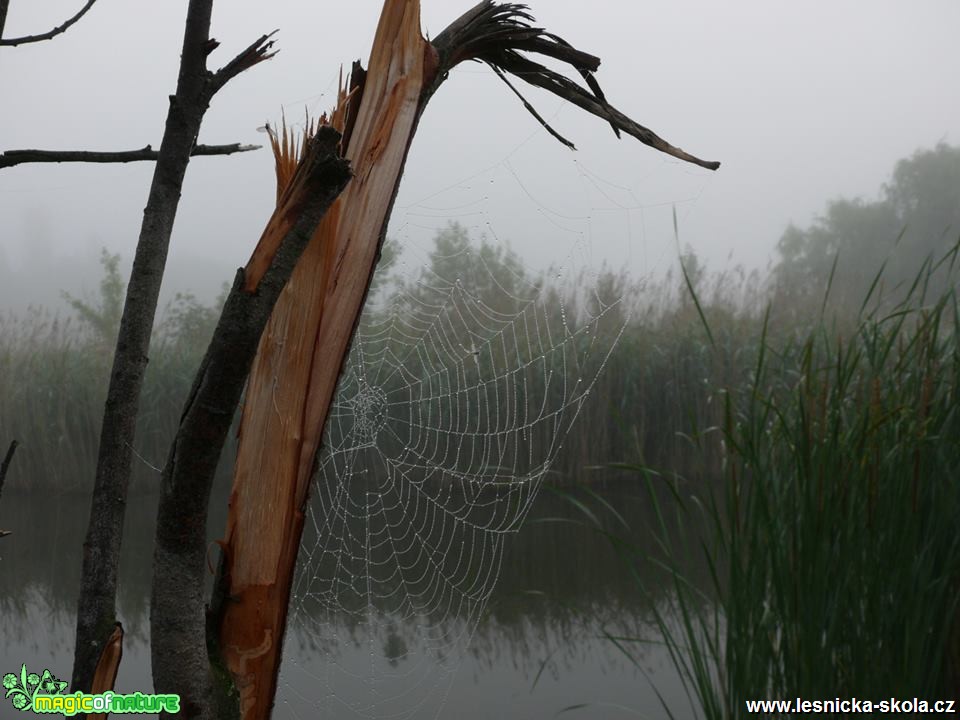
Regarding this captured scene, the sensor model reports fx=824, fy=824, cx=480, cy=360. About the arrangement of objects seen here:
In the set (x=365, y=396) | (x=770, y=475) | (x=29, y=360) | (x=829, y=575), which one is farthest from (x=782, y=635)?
(x=29, y=360)

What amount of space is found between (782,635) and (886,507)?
232 millimetres

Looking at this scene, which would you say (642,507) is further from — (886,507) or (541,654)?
(886,507)

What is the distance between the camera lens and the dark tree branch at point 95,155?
71cm

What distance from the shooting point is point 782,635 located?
43.9 inches

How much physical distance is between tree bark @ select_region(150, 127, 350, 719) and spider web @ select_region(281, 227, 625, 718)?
0.59m

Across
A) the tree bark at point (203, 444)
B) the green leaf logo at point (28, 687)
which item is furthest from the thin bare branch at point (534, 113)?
the green leaf logo at point (28, 687)

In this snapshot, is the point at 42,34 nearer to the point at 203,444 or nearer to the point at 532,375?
the point at 203,444

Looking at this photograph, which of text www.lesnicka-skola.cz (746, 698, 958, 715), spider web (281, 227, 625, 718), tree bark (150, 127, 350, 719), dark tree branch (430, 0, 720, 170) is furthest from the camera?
spider web (281, 227, 625, 718)

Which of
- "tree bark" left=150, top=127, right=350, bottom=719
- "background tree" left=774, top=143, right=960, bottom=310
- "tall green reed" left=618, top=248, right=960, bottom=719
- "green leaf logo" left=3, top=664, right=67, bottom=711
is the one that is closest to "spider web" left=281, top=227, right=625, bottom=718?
"tall green reed" left=618, top=248, right=960, bottom=719

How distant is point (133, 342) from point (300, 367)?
0.18m

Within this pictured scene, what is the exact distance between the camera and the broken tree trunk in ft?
2.11

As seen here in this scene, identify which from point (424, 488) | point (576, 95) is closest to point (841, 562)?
point (576, 95)

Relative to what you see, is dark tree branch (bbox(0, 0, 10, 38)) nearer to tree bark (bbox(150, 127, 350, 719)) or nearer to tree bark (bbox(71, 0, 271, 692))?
tree bark (bbox(71, 0, 271, 692))

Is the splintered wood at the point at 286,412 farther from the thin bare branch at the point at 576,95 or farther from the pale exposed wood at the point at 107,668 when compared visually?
the thin bare branch at the point at 576,95
